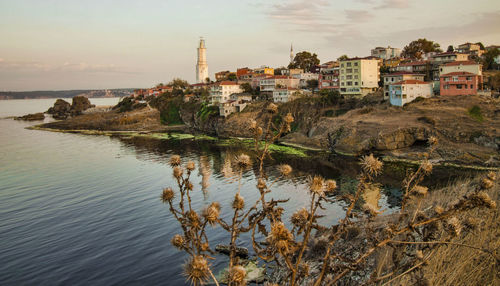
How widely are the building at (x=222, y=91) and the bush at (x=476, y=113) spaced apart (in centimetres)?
6642

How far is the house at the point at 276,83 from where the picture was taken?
98562 mm

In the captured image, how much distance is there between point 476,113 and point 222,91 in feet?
226

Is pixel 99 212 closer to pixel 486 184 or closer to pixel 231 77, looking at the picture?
pixel 486 184

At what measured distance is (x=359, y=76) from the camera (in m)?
79.8

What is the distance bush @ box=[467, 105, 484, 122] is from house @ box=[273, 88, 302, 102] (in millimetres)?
41138

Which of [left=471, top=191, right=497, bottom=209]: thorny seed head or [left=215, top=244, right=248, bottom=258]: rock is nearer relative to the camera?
[left=471, top=191, right=497, bottom=209]: thorny seed head

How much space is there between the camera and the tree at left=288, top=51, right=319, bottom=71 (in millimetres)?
118312

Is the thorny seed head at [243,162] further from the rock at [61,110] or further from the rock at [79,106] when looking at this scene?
the rock at [61,110]

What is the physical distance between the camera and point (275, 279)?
1795cm

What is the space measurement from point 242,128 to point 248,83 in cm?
3150

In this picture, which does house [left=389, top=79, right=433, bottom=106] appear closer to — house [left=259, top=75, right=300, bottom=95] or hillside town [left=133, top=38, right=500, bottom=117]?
hillside town [left=133, top=38, right=500, bottom=117]

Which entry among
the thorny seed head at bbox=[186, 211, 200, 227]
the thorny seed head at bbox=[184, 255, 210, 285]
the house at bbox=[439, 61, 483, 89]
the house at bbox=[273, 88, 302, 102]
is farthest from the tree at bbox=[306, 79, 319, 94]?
the thorny seed head at bbox=[184, 255, 210, 285]

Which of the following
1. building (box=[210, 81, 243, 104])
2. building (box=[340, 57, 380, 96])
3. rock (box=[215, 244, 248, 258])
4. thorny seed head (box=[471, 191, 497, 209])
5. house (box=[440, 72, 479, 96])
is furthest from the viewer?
building (box=[210, 81, 243, 104])

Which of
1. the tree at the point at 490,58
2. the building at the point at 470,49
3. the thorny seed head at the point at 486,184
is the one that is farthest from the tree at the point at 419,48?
the thorny seed head at the point at 486,184
